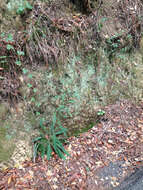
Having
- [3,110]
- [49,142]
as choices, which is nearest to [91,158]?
[49,142]

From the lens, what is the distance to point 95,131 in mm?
3598

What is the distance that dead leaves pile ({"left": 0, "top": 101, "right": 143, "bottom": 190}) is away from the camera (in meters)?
2.72

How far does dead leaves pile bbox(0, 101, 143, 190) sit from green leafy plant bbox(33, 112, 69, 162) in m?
0.14

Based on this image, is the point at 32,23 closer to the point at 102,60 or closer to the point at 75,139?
the point at 102,60

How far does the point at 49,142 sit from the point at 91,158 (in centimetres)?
87

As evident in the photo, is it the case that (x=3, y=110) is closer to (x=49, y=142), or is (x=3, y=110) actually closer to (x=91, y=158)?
(x=49, y=142)

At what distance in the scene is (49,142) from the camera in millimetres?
3117

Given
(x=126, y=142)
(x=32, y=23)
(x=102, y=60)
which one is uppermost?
(x=32, y=23)

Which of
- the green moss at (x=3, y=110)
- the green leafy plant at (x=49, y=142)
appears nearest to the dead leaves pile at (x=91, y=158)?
the green leafy plant at (x=49, y=142)

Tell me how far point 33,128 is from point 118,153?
1755mm

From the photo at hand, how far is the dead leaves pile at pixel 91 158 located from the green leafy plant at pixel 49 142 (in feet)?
0.47

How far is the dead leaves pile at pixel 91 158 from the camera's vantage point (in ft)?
8.93

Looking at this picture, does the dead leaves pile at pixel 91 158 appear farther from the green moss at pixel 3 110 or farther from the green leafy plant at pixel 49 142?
the green moss at pixel 3 110

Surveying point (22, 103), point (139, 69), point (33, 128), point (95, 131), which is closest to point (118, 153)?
point (95, 131)
